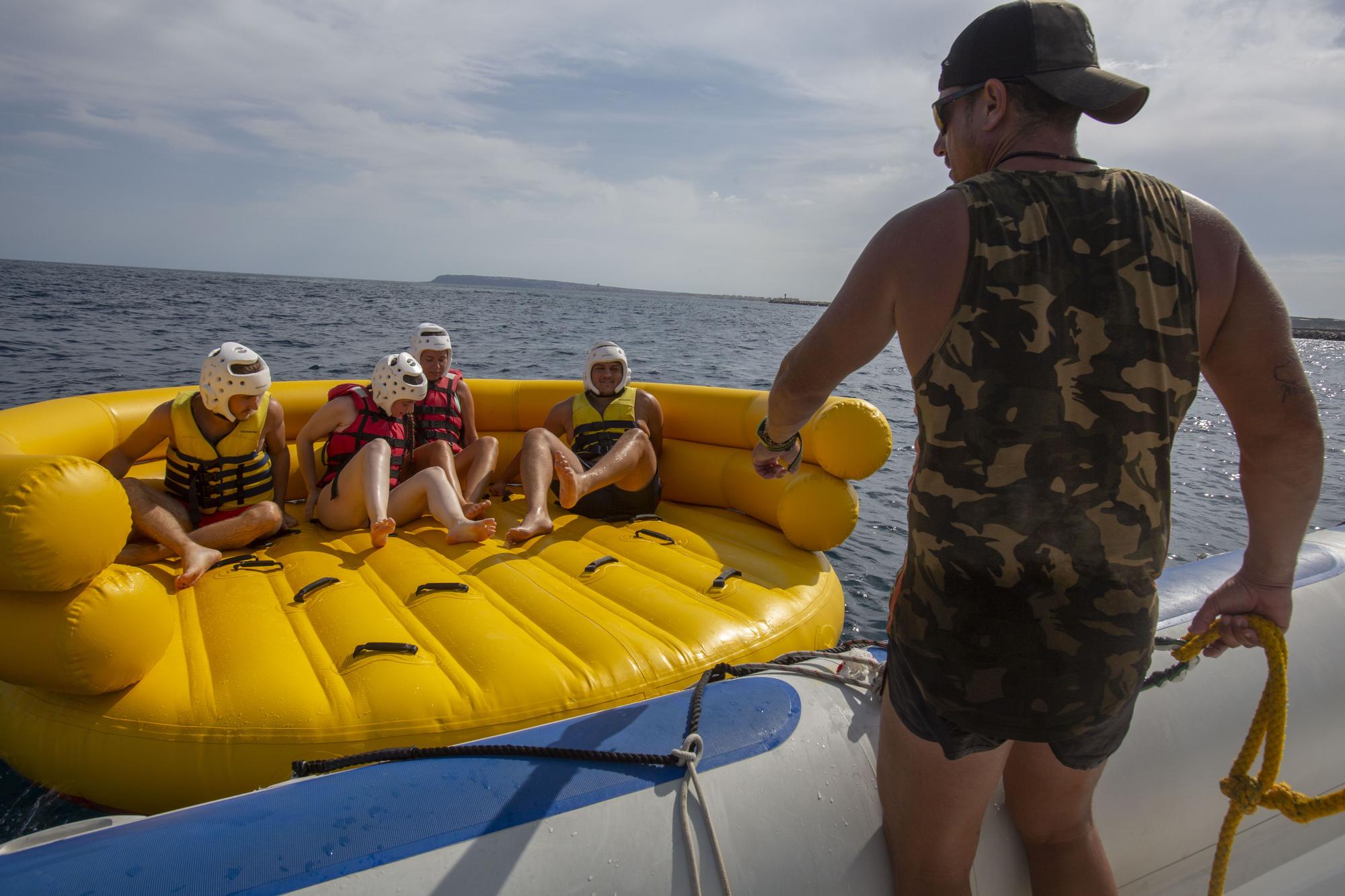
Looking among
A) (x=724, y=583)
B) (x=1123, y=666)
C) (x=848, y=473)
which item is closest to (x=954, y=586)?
(x=1123, y=666)

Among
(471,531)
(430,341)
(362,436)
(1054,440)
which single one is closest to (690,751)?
(1054,440)

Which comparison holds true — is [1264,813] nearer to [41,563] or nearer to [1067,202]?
[1067,202]

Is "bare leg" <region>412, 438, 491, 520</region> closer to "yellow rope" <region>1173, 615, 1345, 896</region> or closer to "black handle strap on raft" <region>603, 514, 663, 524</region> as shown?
"black handle strap on raft" <region>603, 514, 663, 524</region>

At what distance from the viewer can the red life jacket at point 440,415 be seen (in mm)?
3984

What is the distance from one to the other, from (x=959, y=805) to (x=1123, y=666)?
11.7 inches

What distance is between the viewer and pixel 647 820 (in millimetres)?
1318

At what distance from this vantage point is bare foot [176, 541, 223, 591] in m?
2.77

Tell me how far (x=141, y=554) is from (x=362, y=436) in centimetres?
97

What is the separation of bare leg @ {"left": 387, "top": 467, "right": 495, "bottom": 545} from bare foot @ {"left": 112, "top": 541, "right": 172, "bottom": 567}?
33.2 inches

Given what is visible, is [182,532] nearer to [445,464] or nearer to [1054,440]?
[445,464]

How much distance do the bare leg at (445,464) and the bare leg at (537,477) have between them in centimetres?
21

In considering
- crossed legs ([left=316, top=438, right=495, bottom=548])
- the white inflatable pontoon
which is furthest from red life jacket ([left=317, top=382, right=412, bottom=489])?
the white inflatable pontoon

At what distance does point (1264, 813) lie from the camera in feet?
6.61

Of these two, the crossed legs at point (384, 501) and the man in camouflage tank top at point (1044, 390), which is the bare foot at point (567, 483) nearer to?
the crossed legs at point (384, 501)
